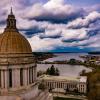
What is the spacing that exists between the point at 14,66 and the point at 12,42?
5.58ft

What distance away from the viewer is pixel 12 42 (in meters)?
15.7

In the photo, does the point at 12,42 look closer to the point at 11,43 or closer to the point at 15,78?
the point at 11,43

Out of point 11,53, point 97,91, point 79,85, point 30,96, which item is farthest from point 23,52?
point 79,85

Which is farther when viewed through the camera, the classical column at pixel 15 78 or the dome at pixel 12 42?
the dome at pixel 12 42

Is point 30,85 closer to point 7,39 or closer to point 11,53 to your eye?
point 11,53

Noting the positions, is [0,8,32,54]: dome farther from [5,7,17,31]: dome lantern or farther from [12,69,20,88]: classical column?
[12,69,20,88]: classical column

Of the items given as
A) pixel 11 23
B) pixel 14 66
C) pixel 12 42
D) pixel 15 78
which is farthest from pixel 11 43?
pixel 15 78

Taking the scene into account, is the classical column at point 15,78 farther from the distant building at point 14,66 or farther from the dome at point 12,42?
the dome at point 12,42

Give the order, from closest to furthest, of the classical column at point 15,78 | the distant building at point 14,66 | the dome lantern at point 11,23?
the distant building at point 14,66
the classical column at point 15,78
the dome lantern at point 11,23

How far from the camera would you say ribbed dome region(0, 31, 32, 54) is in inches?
618

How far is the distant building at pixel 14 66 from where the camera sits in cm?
1527

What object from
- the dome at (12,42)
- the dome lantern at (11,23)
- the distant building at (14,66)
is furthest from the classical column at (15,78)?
the dome lantern at (11,23)

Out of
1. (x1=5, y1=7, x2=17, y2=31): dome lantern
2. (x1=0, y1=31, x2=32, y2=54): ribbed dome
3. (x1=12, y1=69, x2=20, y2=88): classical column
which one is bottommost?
(x1=12, y1=69, x2=20, y2=88): classical column

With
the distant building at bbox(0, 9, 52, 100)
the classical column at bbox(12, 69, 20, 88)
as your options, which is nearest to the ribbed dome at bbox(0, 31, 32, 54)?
the distant building at bbox(0, 9, 52, 100)
